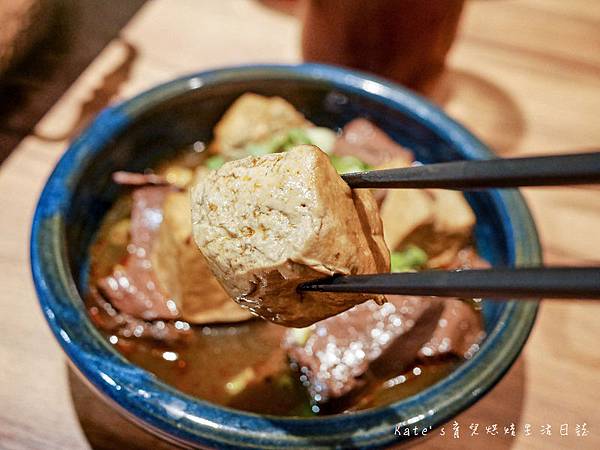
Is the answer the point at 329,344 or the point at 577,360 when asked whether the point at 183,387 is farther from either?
the point at 577,360

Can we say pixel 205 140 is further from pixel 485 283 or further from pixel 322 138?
pixel 485 283

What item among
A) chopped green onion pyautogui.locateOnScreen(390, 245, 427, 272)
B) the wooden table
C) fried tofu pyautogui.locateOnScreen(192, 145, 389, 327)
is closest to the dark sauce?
the wooden table

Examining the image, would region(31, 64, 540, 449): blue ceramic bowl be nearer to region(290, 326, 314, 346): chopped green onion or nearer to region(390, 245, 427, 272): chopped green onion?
region(390, 245, 427, 272): chopped green onion

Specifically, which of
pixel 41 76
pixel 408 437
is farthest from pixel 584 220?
pixel 41 76

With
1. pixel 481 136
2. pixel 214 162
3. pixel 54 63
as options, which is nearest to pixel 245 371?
pixel 214 162

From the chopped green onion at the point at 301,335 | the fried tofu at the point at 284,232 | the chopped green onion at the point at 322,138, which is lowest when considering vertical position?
the chopped green onion at the point at 301,335

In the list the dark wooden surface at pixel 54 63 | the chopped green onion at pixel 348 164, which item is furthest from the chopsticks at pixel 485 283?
the dark wooden surface at pixel 54 63

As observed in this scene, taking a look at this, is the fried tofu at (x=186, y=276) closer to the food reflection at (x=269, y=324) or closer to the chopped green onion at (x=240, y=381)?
the food reflection at (x=269, y=324)
